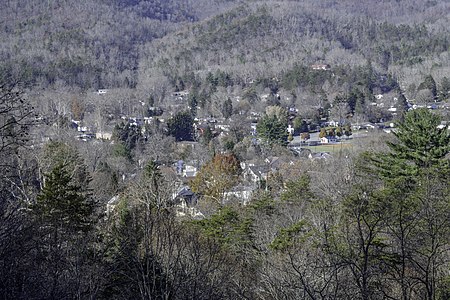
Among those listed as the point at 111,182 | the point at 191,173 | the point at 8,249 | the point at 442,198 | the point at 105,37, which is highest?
the point at 8,249

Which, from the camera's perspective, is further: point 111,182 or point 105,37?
point 105,37

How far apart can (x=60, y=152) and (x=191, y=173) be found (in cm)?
759

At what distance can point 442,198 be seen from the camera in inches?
214

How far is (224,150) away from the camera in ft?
69.4

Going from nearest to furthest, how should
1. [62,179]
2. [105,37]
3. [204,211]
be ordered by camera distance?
[62,179], [204,211], [105,37]

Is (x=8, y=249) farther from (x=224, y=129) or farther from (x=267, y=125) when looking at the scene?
(x=224, y=129)

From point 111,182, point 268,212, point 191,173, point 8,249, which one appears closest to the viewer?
point 8,249

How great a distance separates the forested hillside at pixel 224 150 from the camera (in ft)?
11.0

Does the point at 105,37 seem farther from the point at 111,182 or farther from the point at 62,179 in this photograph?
the point at 62,179

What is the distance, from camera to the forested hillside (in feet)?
11.0

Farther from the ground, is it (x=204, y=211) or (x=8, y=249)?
(x=8, y=249)

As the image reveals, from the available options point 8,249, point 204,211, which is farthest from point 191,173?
point 8,249

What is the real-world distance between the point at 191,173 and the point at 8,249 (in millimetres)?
15729

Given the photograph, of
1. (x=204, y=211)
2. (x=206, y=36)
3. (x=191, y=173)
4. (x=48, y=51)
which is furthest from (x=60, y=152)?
(x=206, y=36)
